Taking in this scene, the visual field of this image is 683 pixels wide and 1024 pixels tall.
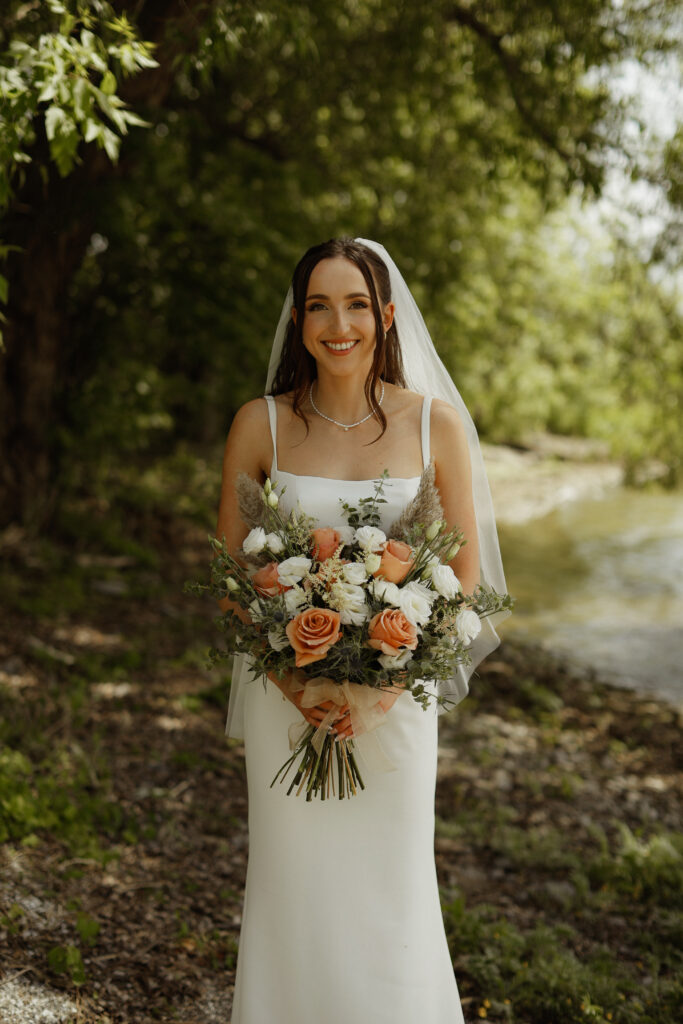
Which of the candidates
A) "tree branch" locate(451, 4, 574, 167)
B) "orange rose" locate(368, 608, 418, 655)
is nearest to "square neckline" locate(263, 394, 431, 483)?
"orange rose" locate(368, 608, 418, 655)

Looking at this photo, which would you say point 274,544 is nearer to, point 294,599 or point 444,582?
point 294,599

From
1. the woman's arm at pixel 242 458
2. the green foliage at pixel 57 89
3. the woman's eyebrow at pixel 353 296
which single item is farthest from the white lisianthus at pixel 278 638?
the green foliage at pixel 57 89

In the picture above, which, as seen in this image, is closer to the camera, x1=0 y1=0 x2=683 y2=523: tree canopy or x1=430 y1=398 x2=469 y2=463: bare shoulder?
x1=430 y1=398 x2=469 y2=463: bare shoulder

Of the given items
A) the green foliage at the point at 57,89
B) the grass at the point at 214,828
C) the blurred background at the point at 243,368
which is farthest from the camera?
the blurred background at the point at 243,368

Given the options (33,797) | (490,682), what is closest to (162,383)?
(490,682)

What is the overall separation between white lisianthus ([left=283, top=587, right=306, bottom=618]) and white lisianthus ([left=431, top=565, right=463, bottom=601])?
39 cm

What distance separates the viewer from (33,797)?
447 cm

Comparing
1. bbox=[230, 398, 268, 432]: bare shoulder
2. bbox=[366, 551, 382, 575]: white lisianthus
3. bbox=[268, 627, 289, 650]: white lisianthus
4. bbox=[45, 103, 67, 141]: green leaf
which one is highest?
bbox=[45, 103, 67, 141]: green leaf

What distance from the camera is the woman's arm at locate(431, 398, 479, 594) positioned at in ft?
10.0

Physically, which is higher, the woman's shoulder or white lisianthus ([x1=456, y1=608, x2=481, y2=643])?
the woman's shoulder

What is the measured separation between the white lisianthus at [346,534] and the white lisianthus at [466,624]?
1.31 ft

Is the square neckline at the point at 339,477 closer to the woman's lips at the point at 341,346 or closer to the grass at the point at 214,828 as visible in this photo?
the woman's lips at the point at 341,346

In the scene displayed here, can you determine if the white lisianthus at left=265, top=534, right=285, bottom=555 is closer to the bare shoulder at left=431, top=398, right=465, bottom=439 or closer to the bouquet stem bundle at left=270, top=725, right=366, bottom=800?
the bouquet stem bundle at left=270, top=725, right=366, bottom=800

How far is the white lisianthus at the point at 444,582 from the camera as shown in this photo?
260 centimetres
